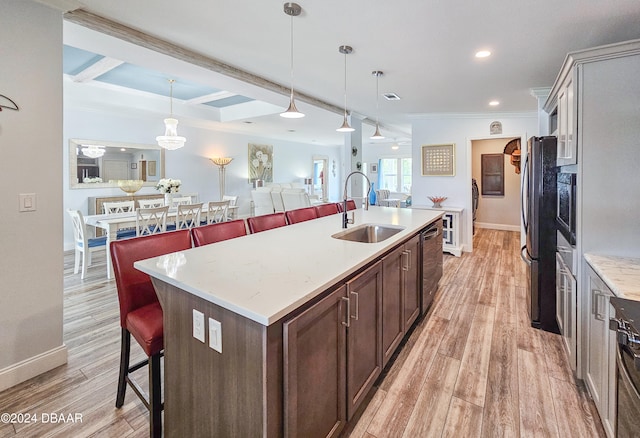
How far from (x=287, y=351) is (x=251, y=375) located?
0.15 m

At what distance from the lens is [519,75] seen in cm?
345

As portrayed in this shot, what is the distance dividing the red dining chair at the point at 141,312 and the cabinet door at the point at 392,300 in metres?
1.25

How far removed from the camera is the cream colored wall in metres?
7.38

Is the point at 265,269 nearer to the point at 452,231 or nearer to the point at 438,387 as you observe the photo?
the point at 438,387

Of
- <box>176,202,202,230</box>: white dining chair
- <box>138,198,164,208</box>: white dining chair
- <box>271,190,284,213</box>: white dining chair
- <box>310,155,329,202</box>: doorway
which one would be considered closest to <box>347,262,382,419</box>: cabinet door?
<box>176,202,202,230</box>: white dining chair

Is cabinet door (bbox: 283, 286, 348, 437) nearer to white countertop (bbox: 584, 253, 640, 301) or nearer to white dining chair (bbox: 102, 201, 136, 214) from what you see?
white countertop (bbox: 584, 253, 640, 301)

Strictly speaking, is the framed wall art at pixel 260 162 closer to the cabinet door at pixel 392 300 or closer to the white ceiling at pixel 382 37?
the white ceiling at pixel 382 37

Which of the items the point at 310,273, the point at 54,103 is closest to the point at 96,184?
the point at 54,103

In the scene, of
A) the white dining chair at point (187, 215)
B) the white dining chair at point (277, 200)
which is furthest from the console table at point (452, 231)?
the white dining chair at point (187, 215)

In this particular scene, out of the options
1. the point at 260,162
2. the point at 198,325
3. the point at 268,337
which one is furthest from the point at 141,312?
the point at 260,162

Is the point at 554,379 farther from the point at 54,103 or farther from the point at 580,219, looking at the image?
the point at 54,103

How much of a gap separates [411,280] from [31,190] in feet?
8.98

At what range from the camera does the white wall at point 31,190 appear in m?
1.96

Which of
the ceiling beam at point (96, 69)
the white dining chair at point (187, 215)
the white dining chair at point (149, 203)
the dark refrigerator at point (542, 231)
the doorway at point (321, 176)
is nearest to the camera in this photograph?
the dark refrigerator at point (542, 231)
